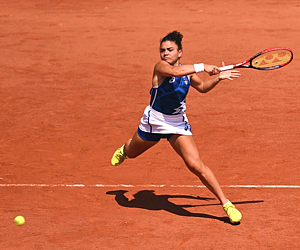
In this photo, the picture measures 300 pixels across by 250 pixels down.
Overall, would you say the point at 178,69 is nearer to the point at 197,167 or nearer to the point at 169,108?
the point at 169,108

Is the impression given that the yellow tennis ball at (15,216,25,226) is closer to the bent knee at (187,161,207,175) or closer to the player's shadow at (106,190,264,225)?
the player's shadow at (106,190,264,225)

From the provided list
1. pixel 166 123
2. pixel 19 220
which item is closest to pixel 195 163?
pixel 166 123

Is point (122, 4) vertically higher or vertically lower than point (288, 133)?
higher

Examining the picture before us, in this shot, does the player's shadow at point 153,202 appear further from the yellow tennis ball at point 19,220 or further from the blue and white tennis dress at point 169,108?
the yellow tennis ball at point 19,220

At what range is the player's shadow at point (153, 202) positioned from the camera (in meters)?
A: 8.40

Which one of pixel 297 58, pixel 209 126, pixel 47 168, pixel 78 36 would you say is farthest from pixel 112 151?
pixel 78 36

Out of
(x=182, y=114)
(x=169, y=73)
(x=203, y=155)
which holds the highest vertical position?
(x=169, y=73)

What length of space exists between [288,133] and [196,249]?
16.4 feet

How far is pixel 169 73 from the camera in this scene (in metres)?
7.55

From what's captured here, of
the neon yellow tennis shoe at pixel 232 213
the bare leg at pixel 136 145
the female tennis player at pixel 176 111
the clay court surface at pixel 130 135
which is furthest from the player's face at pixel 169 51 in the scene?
the clay court surface at pixel 130 135

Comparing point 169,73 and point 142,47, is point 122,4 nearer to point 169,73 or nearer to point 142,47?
point 142,47

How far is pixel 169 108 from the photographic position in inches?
314

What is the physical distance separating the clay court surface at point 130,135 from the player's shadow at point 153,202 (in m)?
0.02

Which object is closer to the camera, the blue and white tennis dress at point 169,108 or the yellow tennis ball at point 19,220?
the yellow tennis ball at point 19,220
